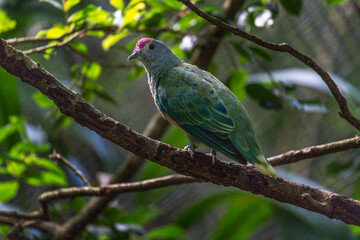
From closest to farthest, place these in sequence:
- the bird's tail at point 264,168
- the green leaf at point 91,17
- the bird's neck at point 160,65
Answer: the bird's tail at point 264,168 → the green leaf at point 91,17 → the bird's neck at point 160,65

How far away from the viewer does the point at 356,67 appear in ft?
12.1

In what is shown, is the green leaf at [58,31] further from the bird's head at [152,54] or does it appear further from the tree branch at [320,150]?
the tree branch at [320,150]

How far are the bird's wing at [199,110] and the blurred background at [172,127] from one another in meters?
0.36

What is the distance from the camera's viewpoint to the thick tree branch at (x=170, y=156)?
132 centimetres

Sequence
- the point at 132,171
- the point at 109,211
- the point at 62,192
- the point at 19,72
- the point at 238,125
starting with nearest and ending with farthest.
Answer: the point at 19,72 → the point at 238,125 → the point at 62,192 → the point at 109,211 → the point at 132,171

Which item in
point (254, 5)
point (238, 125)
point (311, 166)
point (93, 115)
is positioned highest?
point (254, 5)

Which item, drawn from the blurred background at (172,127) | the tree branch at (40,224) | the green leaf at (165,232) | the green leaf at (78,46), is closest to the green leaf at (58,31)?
the blurred background at (172,127)

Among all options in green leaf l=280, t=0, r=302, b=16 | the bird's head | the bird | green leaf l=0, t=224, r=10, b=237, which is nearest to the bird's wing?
the bird

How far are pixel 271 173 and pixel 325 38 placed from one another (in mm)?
2713

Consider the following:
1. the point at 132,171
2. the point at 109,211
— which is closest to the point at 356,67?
the point at 132,171

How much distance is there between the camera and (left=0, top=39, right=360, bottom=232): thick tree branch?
132 cm

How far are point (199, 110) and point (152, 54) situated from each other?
0.52 m

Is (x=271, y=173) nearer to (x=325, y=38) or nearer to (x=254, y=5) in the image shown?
(x=254, y=5)

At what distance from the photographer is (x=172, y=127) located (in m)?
2.97
